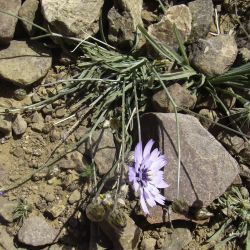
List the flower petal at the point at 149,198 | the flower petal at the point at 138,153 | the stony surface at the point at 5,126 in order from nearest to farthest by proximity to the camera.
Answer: the flower petal at the point at 138,153 → the flower petal at the point at 149,198 → the stony surface at the point at 5,126

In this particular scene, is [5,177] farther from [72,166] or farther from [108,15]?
[108,15]

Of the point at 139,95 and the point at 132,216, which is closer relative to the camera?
the point at 132,216

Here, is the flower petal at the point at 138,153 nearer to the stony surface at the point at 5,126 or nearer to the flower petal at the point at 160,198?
the flower petal at the point at 160,198

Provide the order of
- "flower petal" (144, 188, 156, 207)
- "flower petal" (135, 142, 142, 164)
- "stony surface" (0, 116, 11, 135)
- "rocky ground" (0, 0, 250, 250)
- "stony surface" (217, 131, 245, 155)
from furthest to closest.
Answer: "stony surface" (217, 131, 245, 155) → "stony surface" (0, 116, 11, 135) → "rocky ground" (0, 0, 250, 250) → "flower petal" (144, 188, 156, 207) → "flower petal" (135, 142, 142, 164)

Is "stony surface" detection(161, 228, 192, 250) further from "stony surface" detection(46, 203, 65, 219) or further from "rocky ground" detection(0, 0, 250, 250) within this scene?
"stony surface" detection(46, 203, 65, 219)

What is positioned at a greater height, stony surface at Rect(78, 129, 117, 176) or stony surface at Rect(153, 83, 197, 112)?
stony surface at Rect(153, 83, 197, 112)

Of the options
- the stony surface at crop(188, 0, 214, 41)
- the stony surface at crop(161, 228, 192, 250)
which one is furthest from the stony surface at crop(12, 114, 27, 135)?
the stony surface at crop(188, 0, 214, 41)

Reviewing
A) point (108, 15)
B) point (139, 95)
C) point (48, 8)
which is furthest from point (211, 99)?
point (48, 8)

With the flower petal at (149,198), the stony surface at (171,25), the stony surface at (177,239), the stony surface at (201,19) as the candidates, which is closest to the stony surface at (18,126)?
the flower petal at (149,198)
